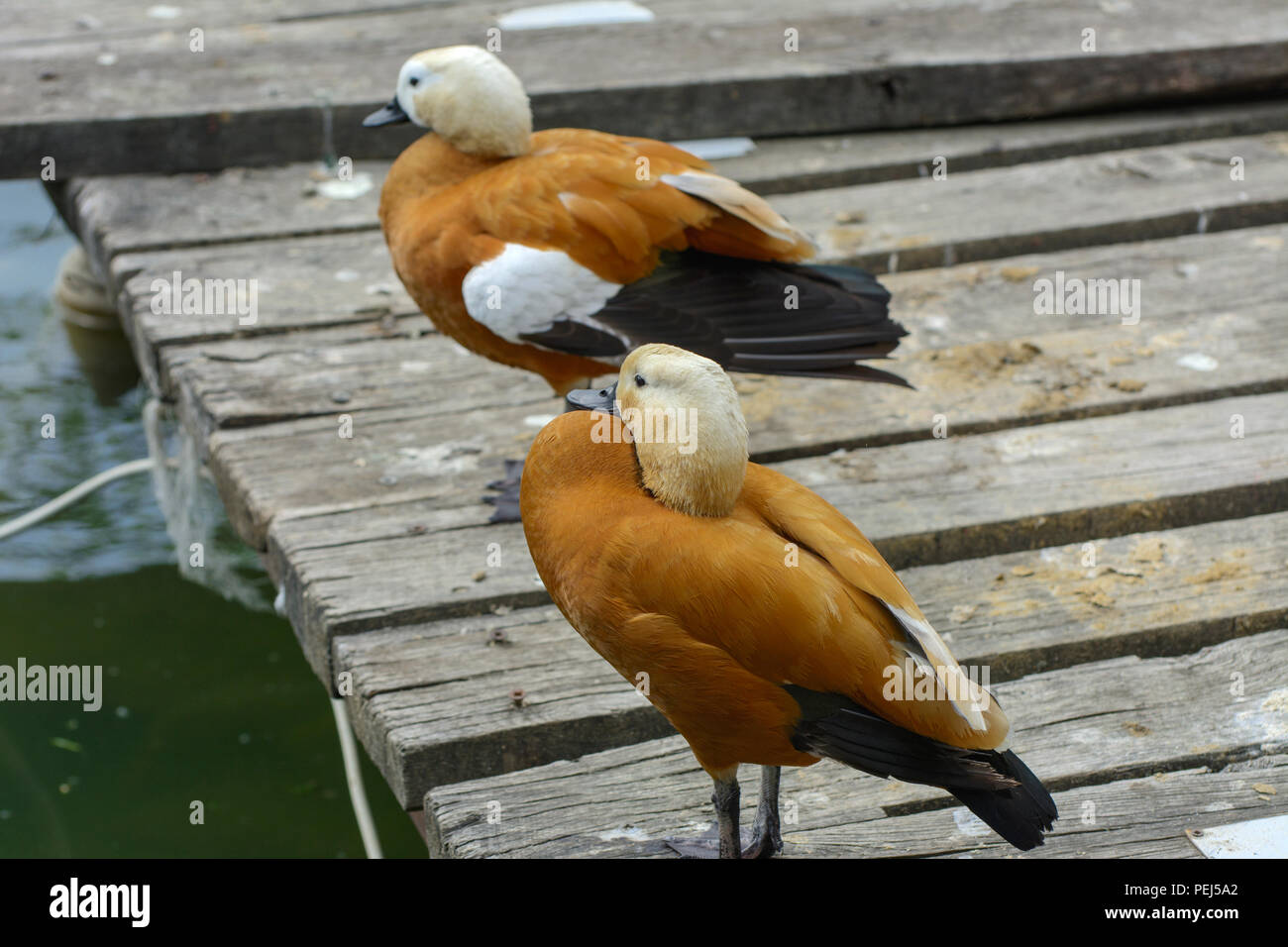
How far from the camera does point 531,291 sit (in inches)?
110

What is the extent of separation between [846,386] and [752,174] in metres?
1.15

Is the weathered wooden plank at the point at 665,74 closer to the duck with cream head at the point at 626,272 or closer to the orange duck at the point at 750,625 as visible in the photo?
the duck with cream head at the point at 626,272

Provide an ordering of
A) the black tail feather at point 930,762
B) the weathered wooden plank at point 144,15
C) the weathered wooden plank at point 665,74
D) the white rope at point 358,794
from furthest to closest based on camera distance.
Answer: the weathered wooden plank at point 144,15
the weathered wooden plank at point 665,74
the white rope at point 358,794
the black tail feather at point 930,762

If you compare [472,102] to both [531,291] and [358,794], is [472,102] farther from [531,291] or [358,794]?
[358,794]

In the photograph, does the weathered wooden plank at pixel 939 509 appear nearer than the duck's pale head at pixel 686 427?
No

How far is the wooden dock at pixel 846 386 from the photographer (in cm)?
230

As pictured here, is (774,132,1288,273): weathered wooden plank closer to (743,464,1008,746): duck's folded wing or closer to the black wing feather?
the black wing feather

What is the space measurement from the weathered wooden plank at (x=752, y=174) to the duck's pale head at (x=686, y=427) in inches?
94.8

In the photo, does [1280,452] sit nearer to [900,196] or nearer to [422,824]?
[900,196]

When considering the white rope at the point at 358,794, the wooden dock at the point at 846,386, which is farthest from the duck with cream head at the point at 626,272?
the white rope at the point at 358,794

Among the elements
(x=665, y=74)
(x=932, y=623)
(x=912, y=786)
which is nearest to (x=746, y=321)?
(x=932, y=623)

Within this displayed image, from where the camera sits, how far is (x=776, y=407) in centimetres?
331

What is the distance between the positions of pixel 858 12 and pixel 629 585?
3.68 meters
